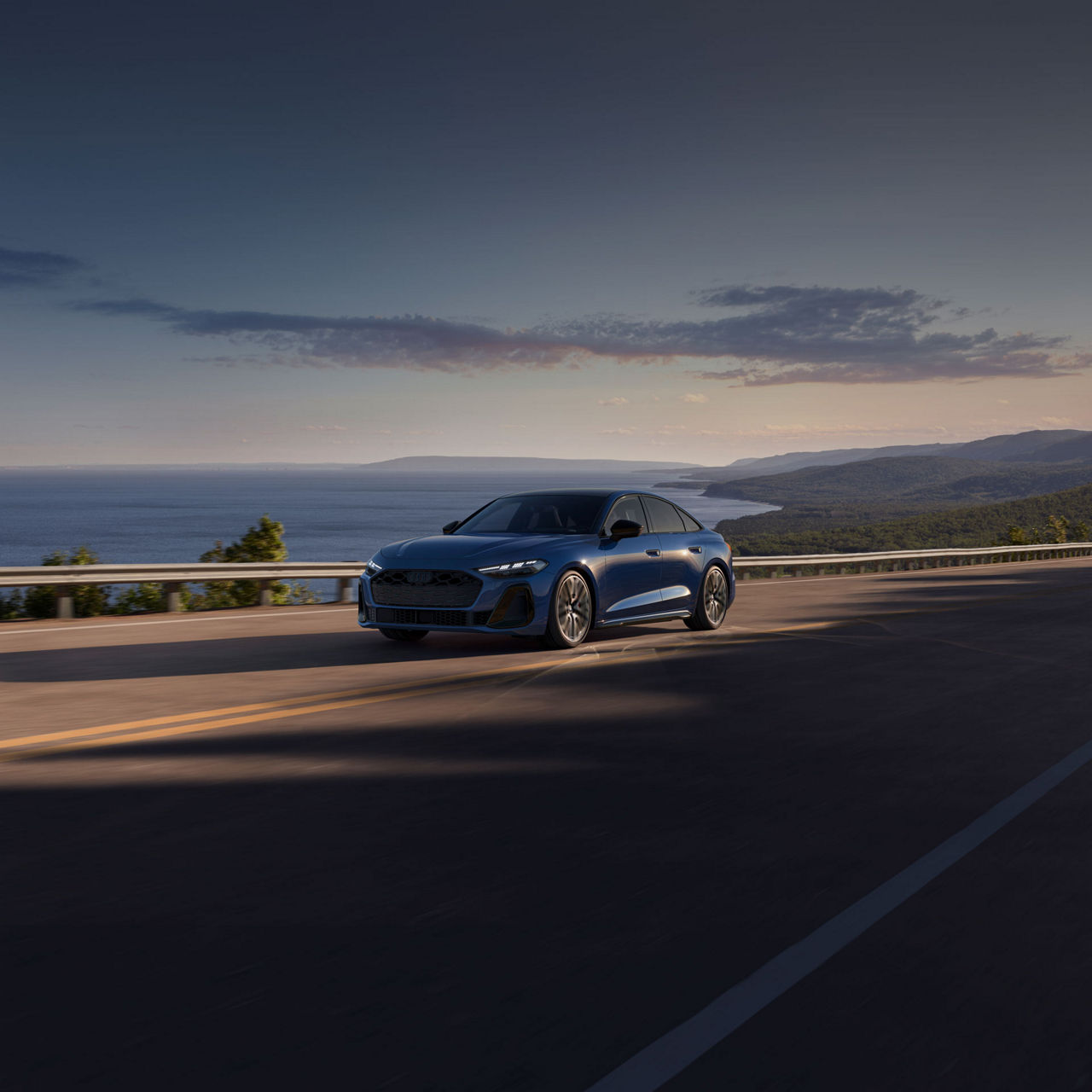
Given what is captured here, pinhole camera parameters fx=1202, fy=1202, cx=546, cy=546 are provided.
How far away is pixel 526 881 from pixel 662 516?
30.5 feet

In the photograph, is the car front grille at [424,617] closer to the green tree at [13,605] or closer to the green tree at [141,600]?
the green tree at [141,600]

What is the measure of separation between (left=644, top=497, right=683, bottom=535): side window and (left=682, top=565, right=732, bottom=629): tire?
64cm

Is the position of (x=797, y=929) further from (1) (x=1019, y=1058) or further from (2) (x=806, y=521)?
(2) (x=806, y=521)

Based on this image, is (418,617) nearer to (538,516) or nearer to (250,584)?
(538,516)

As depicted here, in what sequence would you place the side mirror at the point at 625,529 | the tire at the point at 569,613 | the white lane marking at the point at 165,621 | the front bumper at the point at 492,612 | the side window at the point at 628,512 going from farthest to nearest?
the white lane marking at the point at 165,621 → the side window at the point at 628,512 → the side mirror at the point at 625,529 → the tire at the point at 569,613 → the front bumper at the point at 492,612

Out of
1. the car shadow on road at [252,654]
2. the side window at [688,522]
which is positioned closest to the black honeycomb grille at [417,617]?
the car shadow on road at [252,654]

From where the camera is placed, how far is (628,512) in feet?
42.7

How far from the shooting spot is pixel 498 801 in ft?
18.6

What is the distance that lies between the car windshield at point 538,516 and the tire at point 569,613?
801mm

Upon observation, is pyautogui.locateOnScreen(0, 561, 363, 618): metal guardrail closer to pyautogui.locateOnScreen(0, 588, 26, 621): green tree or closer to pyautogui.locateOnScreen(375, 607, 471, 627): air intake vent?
pyautogui.locateOnScreen(0, 588, 26, 621): green tree

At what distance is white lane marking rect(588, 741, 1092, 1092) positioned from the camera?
2.93 m

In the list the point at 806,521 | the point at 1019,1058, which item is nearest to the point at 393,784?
Answer: the point at 1019,1058

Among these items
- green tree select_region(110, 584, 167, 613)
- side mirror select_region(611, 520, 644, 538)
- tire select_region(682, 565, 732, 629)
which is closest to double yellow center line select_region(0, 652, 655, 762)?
side mirror select_region(611, 520, 644, 538)

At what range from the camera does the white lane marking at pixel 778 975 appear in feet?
9.61
